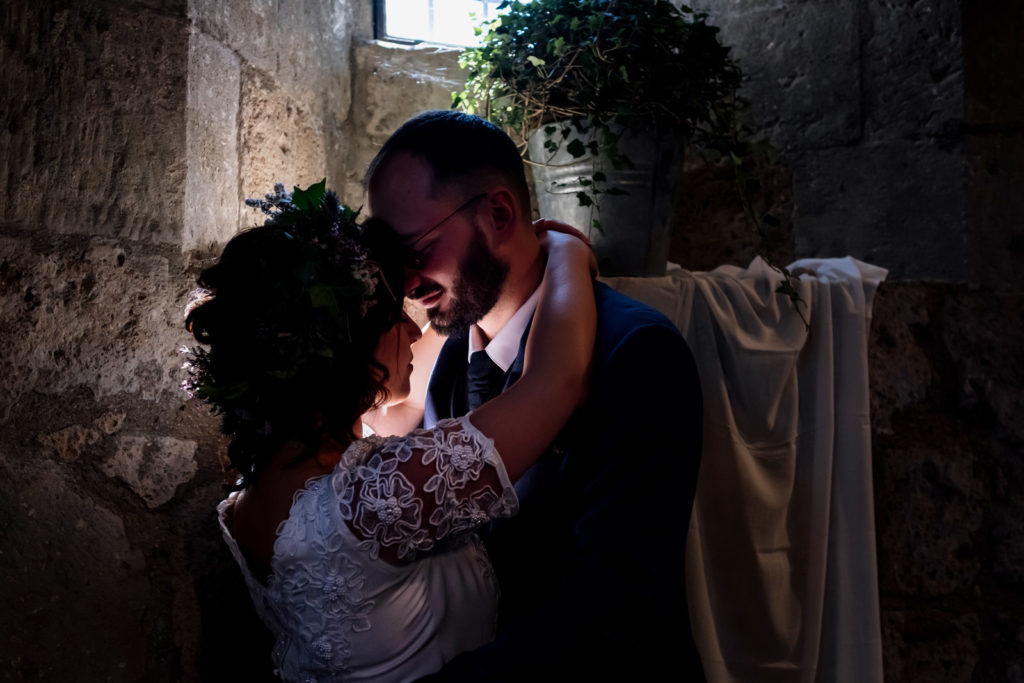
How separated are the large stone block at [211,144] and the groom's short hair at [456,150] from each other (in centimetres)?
38

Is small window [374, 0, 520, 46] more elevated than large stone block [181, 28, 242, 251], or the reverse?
small window [374, 0, 520, 46]

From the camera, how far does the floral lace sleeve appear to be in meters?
1.25

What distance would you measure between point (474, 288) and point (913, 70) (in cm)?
175

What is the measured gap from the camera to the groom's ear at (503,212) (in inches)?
68.4

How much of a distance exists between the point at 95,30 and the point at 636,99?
4.14 ft

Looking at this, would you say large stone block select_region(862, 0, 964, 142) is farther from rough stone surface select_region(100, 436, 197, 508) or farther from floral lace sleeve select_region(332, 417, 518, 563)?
rough stone surface select_region(100, 436, 197, 508)

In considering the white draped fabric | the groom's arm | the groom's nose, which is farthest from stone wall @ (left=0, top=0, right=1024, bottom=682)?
the groom's arm

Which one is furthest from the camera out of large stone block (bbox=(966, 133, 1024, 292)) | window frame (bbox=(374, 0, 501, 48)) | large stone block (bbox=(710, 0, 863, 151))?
window frame (bbox=(374, 0, 501, 48))

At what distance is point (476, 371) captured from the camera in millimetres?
1840

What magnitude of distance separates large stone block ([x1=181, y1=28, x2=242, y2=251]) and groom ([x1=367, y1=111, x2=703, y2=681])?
404 mm

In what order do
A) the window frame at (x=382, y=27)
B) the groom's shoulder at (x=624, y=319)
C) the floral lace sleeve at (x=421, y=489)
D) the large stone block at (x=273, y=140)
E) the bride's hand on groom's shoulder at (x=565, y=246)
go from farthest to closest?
the window frame at (x=382, y=27) < the large stone block at (x=273, y=140) < the bride's hand on groom's shoulder at (x=565, y=246) < the groom's shoulder at (x=624, y=319) < the floral lace sleeve at (x=421, y=489)

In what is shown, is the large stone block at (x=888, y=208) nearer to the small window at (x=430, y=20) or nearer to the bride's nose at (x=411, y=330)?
the small window at (x=430, y=20)

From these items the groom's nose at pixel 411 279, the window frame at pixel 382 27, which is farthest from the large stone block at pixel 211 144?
the window frame at pixel 382 27

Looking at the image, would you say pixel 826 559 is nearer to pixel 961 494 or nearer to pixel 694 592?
pixel 694 592
